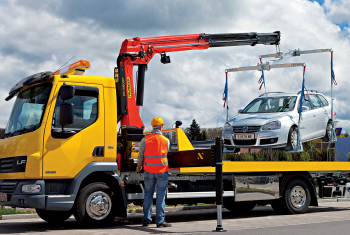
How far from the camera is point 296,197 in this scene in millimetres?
9953

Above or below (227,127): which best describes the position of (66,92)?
above

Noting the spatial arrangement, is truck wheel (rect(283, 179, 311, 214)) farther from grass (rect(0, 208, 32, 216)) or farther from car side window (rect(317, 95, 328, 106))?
grass (rect(0, 208, 32, 216))

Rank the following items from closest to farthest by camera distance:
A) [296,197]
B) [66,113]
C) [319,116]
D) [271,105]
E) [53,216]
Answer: [66,113] → [53,216] → [296,197] → [271,105] → [319,116]

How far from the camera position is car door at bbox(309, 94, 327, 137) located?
11.6 meters

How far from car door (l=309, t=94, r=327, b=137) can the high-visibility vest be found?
577 centimetres

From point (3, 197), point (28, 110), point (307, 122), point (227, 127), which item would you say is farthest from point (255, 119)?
point (3, 197)

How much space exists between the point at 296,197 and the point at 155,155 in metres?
4.33

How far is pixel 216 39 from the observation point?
1045 cm

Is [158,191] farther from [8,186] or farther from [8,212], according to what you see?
[8,212]

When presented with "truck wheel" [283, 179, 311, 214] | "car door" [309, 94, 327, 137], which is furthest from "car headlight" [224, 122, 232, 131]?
"car door" [309, 94, 327, 137]

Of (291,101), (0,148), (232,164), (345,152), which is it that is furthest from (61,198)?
(345,152)

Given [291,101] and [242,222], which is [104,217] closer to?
Answer: [242,222]

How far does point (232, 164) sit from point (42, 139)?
3.96m

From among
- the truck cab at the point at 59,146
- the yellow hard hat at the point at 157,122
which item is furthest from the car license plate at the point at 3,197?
the yellow hard hat at the point at 157,122
